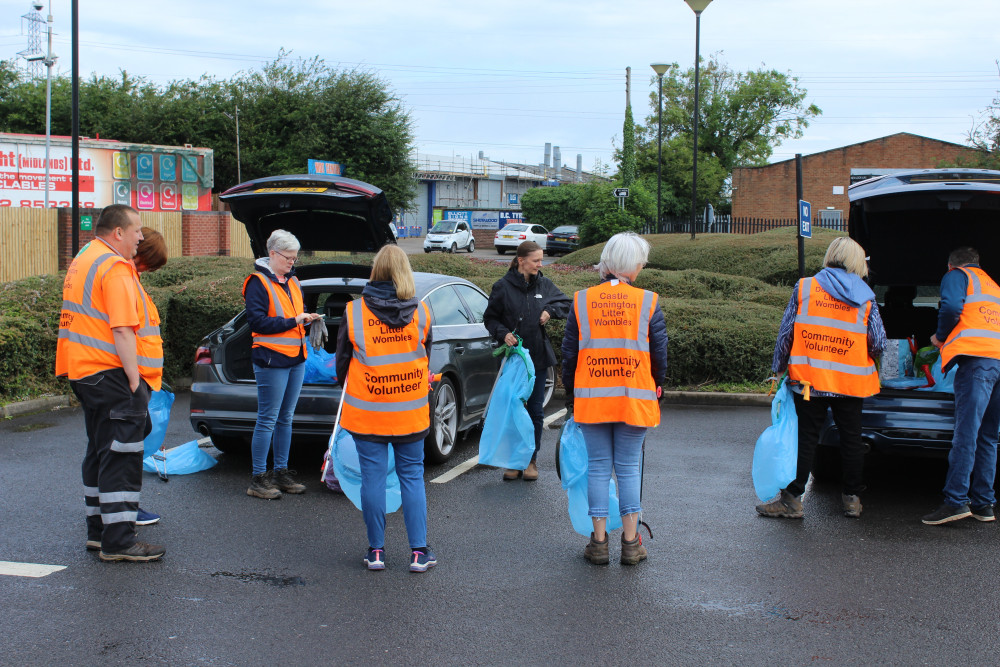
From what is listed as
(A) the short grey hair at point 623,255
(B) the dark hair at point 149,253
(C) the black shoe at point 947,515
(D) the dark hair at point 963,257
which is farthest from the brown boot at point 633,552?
(B) the dark hair at point 149,253

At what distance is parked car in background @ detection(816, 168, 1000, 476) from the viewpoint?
570 centimetres

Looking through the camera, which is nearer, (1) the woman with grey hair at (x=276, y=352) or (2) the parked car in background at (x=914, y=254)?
(2) the parked car in background at (x=914, y=254)

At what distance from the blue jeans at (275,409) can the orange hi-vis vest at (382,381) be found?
1318 mm

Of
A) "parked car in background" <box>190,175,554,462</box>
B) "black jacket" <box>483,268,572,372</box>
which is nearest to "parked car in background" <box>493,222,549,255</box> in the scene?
"parked car in background" <box>190,175,554,462</box>

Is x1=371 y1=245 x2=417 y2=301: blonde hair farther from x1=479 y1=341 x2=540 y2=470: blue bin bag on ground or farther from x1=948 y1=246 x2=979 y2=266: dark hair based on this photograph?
x1=948 y1=246 x2=979 y2=266: dark hair

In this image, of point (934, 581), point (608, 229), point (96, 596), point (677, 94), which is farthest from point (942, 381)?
point (677, 94)

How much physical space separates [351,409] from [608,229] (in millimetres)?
32281

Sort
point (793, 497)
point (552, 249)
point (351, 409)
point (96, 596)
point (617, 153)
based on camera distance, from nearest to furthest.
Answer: point (96, 596), point (351, 409), point (793, 497), point (552, 249), point (617, 153)

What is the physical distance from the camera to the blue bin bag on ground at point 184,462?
21.6 feet

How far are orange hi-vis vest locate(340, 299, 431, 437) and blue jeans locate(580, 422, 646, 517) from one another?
3.04ft

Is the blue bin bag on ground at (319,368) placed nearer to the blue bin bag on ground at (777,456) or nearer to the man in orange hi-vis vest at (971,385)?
the blue bin bag on ground at (777,456)

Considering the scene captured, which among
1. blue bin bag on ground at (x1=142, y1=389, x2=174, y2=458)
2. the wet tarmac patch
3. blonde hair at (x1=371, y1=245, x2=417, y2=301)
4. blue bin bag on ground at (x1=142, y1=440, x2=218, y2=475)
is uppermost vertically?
blonde hair at (x1=371, y1=245, x2=417, y2=301)

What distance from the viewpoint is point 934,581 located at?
14.9ft

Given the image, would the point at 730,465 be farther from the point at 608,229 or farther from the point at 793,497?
the point at 608,229
